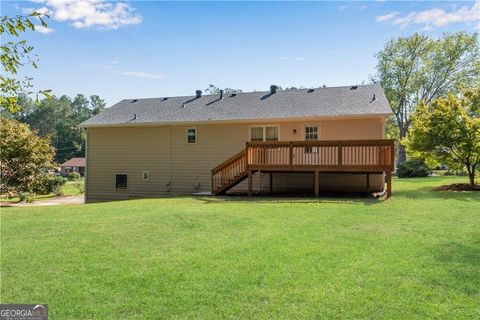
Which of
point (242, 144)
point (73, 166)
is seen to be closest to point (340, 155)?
point (242, 144)

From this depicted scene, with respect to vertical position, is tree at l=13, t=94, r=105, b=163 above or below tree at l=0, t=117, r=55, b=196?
above

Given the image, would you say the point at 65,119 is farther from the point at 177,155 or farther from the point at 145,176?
the point at 177,155

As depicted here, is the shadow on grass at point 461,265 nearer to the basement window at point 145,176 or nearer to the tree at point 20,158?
the basement window at point 145,176

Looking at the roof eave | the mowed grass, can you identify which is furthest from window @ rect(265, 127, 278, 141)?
the mowed grass

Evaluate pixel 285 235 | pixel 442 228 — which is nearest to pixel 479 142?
pixel 442 228

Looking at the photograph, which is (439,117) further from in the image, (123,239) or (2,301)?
(2,301)

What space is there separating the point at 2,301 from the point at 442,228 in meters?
6.97

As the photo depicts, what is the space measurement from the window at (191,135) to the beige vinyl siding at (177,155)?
0.55 feet

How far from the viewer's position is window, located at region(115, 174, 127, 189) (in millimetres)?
18391

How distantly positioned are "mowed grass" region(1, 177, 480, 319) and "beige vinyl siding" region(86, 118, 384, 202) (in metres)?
7.10

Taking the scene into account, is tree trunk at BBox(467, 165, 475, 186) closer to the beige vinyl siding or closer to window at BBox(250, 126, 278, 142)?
the beige vinyl siding

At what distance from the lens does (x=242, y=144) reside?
1631cm

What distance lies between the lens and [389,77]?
37094mm

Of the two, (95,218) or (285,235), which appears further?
(95,218)
